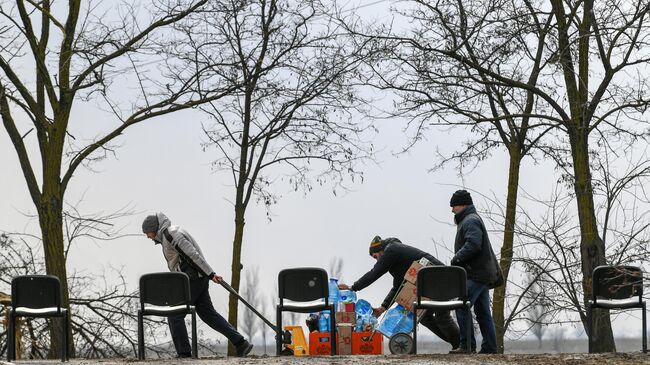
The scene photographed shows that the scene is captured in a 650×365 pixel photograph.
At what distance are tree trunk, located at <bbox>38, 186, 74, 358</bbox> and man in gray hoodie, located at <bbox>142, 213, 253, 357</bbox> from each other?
19.0ft

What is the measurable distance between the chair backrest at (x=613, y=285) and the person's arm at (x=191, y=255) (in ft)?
13.4

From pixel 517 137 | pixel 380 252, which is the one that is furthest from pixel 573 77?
pixel 380 252

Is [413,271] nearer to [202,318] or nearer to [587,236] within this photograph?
[202,318]

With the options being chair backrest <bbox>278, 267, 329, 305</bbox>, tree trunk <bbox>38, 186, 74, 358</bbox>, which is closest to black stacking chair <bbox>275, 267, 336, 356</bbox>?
chair backrest <bbox>278, 267, 329, 305</bbox>

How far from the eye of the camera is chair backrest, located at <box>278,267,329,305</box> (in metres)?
13.2

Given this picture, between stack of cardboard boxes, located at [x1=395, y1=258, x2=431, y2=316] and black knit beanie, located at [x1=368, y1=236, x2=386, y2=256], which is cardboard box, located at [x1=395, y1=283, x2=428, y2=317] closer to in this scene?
stack of cardboard boxes, located at [x1=395, y1=258, x2=431, y2=316]

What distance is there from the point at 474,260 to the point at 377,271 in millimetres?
1296

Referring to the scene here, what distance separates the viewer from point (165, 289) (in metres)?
12.9

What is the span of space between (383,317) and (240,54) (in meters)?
7.95

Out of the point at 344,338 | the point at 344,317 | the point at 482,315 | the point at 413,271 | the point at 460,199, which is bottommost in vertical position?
the point at 344,338

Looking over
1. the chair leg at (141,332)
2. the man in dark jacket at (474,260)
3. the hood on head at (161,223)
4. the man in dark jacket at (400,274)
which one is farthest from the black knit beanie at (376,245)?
the chair leg at (141,332)

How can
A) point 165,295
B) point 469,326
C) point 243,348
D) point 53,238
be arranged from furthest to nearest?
1. point 53,238
2. point 243,348
3. point 469,326
4. point 165,295

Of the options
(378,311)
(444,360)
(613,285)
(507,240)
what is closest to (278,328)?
Result: (378,311)

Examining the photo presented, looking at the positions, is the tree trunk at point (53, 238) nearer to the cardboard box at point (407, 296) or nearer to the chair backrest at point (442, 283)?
the cardboard box at point (407, 296)
